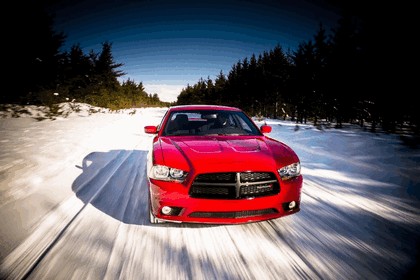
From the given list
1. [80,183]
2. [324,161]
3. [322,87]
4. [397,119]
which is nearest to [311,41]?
[322,87]

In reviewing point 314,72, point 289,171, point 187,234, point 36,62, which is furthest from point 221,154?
point 314,72

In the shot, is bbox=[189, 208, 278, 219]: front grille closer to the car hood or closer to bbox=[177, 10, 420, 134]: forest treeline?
the car hood

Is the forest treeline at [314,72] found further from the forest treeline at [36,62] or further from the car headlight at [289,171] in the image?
the car headlight at [289,171]

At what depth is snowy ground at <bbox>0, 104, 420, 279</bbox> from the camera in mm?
2047

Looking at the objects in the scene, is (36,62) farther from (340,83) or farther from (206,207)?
(340,83)

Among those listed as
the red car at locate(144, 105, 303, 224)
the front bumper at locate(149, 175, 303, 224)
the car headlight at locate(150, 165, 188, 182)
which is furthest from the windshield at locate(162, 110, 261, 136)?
the front bumper at locate(149, 175, 303, 224)

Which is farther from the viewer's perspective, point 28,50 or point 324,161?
point 28,50

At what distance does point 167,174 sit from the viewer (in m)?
2.52

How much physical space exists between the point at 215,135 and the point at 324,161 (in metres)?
4.26

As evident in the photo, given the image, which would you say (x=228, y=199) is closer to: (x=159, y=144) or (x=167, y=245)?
(x=167, y=245)

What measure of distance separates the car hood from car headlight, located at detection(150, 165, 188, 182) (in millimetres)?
56

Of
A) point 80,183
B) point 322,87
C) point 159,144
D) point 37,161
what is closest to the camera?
point 159,144

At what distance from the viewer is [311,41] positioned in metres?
21.3

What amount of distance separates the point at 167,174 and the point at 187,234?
759 mm
